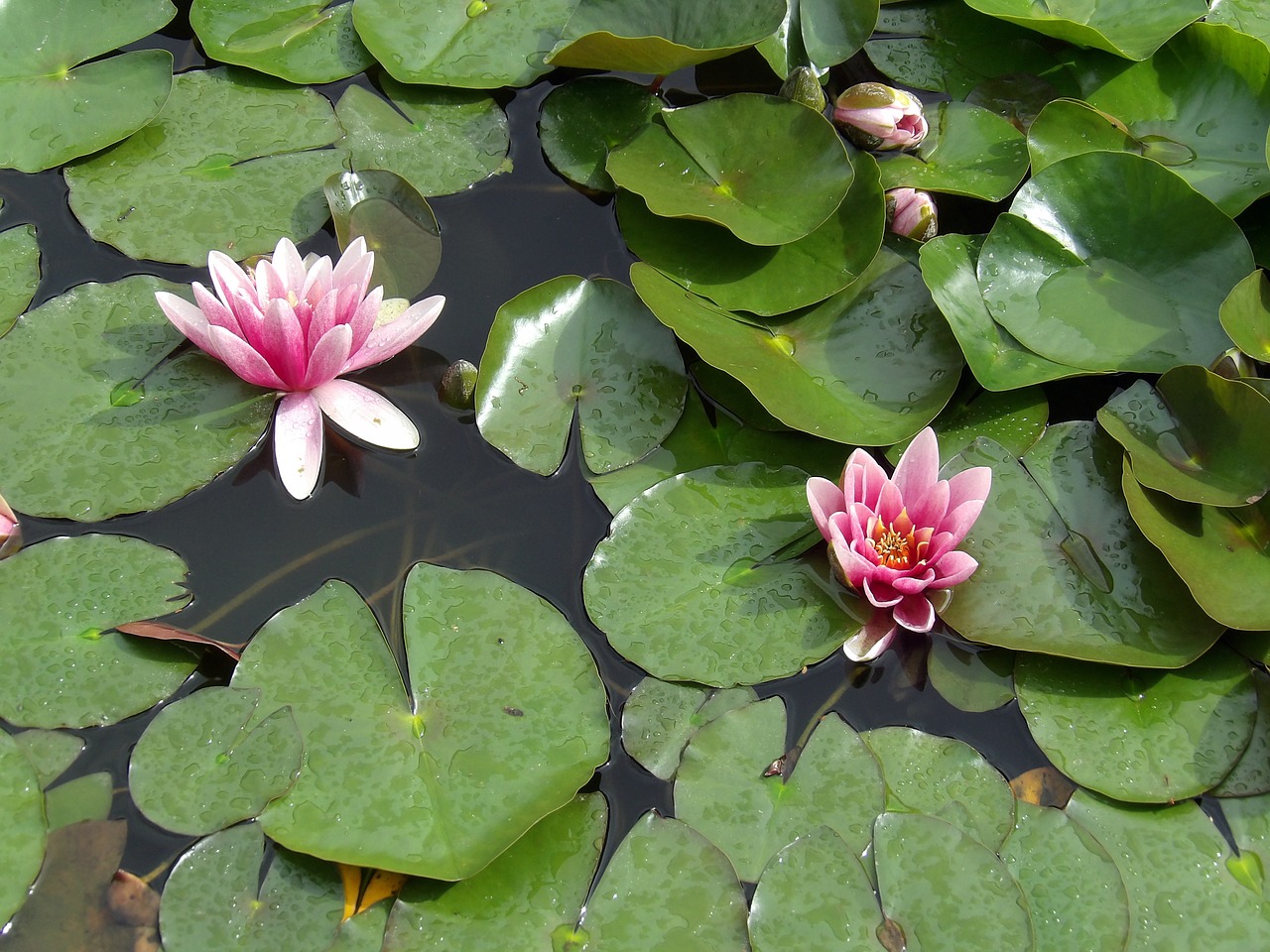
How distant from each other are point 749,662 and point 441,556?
0.93 metres

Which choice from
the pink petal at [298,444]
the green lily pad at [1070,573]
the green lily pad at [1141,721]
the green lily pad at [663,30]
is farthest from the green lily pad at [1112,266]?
the pink petal at [298,444]

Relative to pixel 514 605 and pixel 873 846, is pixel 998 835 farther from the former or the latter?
pixel 514 605

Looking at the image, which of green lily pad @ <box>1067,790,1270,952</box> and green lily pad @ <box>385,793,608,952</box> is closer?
green lily pad @ <box>385,793,608,952</box>

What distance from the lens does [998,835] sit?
239cm

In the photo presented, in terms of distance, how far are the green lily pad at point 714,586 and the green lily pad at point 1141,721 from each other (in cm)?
55

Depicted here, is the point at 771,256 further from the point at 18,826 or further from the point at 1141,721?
the point at 18,826

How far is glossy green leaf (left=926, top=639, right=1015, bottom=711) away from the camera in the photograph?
2621 mm

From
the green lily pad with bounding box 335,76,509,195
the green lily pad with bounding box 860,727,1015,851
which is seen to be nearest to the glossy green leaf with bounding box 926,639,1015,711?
the green lily pad with bounding box 860,727,1015,851

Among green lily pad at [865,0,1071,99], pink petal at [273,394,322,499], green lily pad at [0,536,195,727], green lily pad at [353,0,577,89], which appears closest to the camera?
green lily pad at [0,536,195,727]

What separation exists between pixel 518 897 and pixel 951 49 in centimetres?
342

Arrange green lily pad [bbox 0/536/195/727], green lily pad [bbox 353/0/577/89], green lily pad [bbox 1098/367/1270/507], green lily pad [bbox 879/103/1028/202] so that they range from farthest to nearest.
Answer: green lily pad [bbox 353/0/577/89] < green lily pad [bbox 879/103/1028/202] < green lily pad [bbox 1098/367/1270/507] < green lily pad [bbox 0/536/195/727]

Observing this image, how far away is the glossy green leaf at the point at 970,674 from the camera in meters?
2.62

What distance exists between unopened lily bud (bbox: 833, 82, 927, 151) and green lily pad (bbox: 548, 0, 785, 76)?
45cm

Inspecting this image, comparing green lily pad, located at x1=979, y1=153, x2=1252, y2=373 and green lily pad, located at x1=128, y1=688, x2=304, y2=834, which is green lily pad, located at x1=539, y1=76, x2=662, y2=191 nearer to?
green lily pad, located at x1=979, y1=153, x2=1252, y2=373
